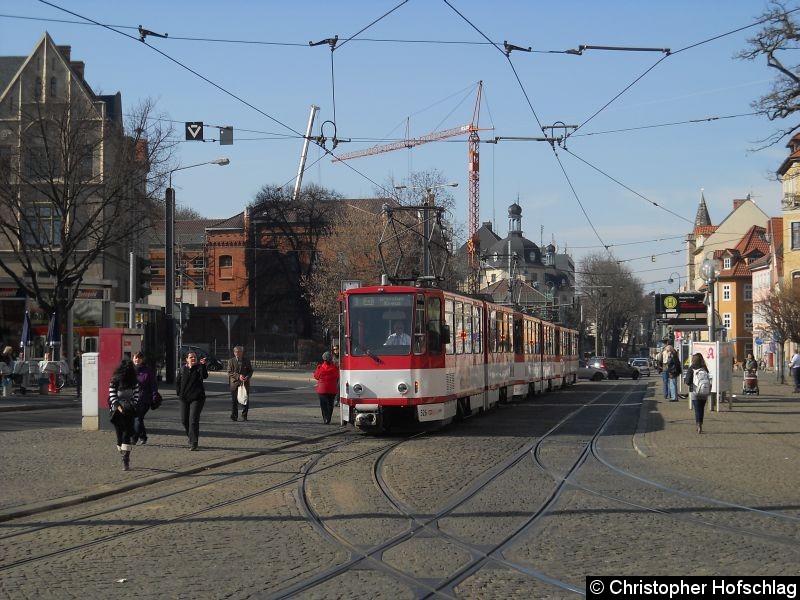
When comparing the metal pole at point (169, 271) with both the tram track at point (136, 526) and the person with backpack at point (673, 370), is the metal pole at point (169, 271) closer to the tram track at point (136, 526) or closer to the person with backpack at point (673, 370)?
the person with backpack at point (673, 370)

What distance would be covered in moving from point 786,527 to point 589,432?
12669mm

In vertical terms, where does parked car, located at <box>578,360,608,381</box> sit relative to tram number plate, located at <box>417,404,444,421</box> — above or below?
below

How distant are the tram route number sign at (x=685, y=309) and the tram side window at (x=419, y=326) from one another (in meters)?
15.8

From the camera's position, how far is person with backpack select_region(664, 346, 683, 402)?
33.8 metres

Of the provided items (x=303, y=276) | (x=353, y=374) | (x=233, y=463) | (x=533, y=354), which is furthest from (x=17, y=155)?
(x=303, y=276)

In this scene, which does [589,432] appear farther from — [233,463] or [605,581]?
[605,581]

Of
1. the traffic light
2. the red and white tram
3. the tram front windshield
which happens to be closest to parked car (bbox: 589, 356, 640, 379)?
the traffic light

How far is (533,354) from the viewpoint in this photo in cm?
3831

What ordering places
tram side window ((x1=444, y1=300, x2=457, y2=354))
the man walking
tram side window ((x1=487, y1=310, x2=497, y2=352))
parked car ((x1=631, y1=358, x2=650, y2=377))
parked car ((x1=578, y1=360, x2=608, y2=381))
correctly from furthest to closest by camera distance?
parked car ((x1=631, y1=358, x2=650, y2=377)) → parked car ((x1=578, y1=360, x2=608, y2=381)) → tram side window ((x1=487, y1=310, x2=497, y2=352)) → the man walking → tram side window ((x1=444, y1=300, x2=457, y2=354))

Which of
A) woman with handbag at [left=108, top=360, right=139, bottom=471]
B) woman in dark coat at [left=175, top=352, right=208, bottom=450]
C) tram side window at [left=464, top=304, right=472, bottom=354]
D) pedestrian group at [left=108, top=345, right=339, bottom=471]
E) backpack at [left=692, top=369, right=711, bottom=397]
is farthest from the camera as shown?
tram side window at [left=464, top=304, right=472, bottom=354]

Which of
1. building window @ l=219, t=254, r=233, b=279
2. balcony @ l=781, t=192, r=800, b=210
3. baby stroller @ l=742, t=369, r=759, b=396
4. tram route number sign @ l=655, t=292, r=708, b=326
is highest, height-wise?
building window @ l=219, t=254, r=233, b=279

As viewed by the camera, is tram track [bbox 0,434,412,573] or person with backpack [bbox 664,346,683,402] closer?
tram track [bbox 0,434,412,573]

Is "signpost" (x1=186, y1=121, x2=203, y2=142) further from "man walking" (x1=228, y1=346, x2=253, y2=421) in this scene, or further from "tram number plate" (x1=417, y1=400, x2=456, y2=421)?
"tram number plate" (x1=417, y1=400, x2=456, y2=421)

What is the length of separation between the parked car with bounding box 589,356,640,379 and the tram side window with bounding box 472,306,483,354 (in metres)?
44.4
